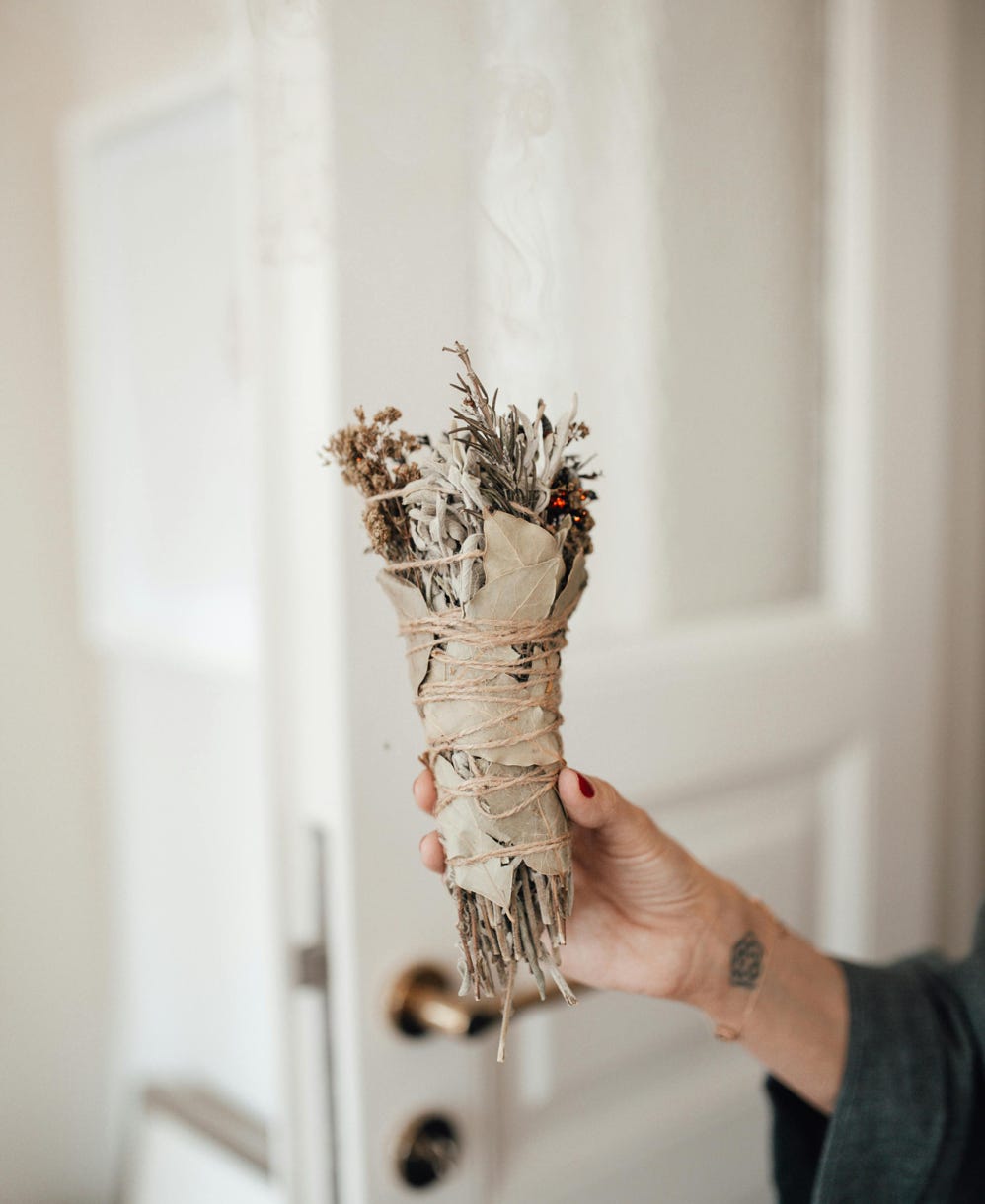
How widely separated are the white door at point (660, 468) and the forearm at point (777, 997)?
182 millimetres

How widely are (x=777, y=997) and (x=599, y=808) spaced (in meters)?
0.32

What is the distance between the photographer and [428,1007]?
33.6 inches

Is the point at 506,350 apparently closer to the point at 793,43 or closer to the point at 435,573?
the point at 435,573

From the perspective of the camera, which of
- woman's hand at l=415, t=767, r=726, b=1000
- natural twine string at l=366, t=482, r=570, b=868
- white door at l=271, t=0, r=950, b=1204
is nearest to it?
natural twine string at l=366, t=482, r=570, b=868

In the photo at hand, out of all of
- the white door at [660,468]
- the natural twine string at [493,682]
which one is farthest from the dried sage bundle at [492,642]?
the white door at [660,468]

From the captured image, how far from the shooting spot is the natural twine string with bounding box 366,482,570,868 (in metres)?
0.50

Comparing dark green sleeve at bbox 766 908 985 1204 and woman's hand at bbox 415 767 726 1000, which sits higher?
woman's hand at bbox 415 767 726 1000

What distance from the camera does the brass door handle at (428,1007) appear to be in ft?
2.77

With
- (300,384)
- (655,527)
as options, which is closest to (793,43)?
(655,527)

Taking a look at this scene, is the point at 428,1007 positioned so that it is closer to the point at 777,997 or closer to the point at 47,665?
the point at 777,997

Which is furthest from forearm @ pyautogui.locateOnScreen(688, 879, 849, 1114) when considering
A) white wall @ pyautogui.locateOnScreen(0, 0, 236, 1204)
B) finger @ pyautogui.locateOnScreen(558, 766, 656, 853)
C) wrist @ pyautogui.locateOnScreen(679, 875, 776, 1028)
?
white wall @ pyautogui.locateOnScreen(0, 0, 236, 1204)

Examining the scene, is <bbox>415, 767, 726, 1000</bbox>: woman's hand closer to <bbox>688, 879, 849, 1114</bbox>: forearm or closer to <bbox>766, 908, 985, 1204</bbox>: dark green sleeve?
<bbox>688, 879, 849, 1114</bbox>: forearm

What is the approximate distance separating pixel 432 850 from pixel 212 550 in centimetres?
38

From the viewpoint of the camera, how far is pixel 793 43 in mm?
1086
